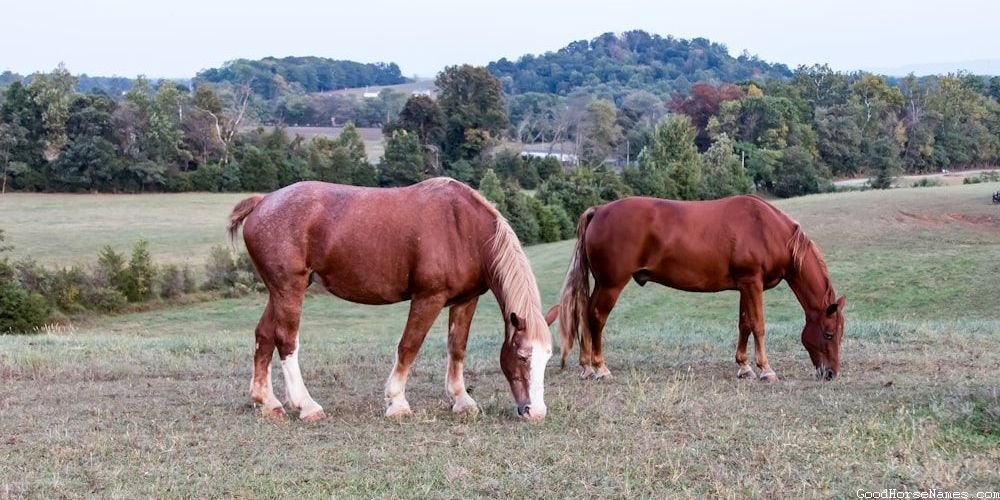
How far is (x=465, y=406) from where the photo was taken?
23.2ft

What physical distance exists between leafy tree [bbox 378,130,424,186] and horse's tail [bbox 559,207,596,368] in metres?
53.9

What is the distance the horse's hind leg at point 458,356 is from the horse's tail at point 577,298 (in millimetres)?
1784

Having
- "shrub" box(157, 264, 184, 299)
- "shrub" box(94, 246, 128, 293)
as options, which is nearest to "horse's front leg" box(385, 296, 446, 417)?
"shrub" box(94, 246, 128, 293)

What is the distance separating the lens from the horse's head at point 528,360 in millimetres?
6660

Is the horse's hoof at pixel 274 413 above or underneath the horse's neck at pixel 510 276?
underneath

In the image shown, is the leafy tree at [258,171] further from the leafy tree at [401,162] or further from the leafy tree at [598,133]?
the leafy tree at [598,133]

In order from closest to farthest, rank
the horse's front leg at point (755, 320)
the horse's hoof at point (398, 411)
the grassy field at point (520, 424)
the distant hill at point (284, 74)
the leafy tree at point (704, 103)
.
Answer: the grassy field at point (520, 424) < the horse's hoof at point (398, 411) < the horse's front leg at point (755, 320) < the leafy tree at point (704, 103) < the distant hill at point (284, 74)

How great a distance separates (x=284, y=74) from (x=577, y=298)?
564ft

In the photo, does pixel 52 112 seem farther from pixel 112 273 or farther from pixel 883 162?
pixel 883 162

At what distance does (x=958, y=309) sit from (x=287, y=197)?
837 inches

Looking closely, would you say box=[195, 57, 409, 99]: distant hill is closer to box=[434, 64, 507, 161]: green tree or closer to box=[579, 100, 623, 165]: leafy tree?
box=[579, 100, 623, 165]: leafy tree

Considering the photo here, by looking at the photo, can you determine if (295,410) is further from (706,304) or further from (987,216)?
(987,216)

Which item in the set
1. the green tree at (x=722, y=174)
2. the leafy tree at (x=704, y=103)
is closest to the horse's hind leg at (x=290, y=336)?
the green tree at (x=722, y=174)

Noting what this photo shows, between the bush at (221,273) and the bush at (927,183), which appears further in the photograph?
the bush at (927,183)
